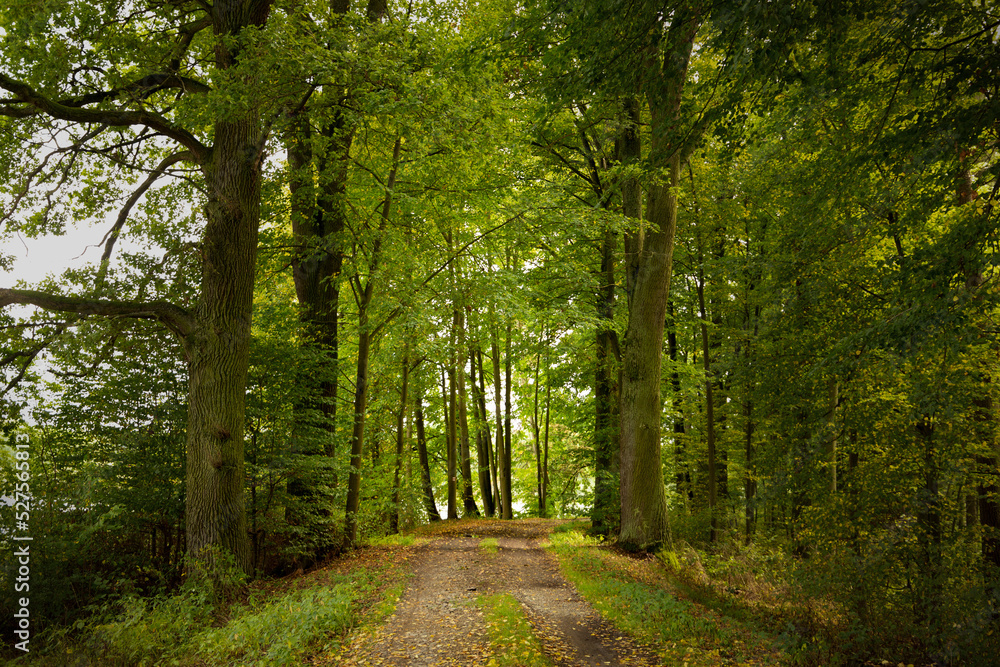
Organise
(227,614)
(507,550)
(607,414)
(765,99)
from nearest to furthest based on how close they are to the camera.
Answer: (765,99) < (227,614) < (507,550) < (607,414)

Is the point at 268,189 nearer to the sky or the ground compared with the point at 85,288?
nearer to the sky

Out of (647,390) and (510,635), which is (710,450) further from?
(510,635)

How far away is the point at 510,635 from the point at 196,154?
867 cm

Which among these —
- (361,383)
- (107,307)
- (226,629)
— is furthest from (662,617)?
(107,307)

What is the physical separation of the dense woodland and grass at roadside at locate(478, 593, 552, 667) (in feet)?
10.9

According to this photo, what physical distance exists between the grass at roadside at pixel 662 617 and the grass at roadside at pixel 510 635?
1229 mm

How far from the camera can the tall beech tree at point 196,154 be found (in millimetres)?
8039

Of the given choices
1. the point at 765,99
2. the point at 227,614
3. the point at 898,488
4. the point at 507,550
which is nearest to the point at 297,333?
the point at 227,614

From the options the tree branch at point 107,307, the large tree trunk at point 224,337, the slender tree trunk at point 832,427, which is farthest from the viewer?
the slender tree trunk at point 832,427

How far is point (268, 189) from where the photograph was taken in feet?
40.3

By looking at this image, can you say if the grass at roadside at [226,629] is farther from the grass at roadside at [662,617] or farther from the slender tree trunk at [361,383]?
the slender tree trunk at [361,383]

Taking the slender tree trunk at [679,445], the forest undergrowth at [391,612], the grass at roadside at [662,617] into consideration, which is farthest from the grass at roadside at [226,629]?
the slender tree trunk at [679,445]

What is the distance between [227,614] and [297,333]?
18.9 ft

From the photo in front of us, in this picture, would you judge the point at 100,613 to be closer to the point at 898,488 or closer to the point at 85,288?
the point at 85,288
